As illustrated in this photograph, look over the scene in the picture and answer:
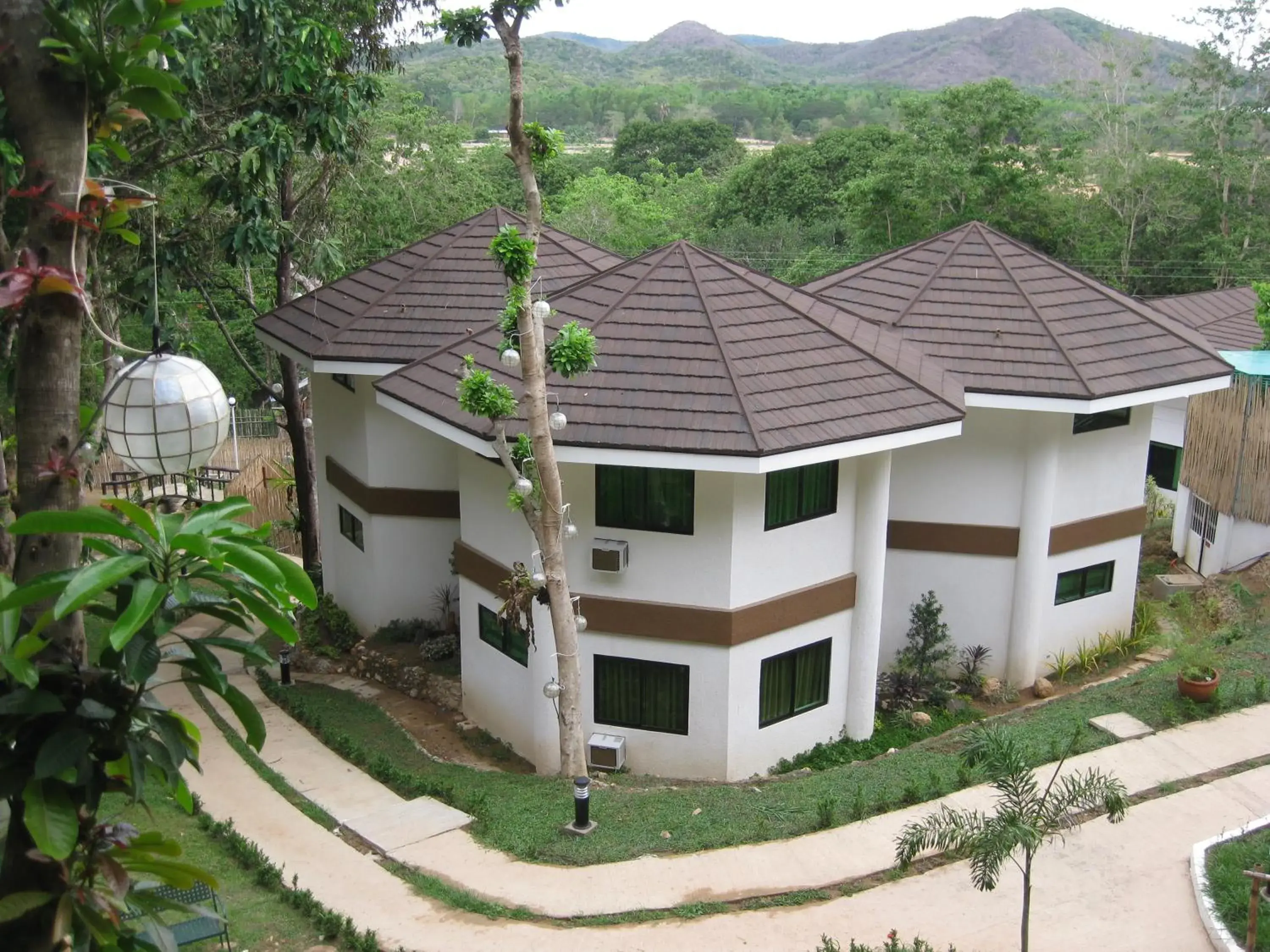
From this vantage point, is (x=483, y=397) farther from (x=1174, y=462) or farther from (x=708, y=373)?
(x=1174, y=462)

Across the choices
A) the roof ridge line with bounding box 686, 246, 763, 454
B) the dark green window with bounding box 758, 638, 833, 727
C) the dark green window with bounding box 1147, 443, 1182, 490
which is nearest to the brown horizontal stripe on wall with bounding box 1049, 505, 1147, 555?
the dark green window with bounding box 758, 638, 833, 727

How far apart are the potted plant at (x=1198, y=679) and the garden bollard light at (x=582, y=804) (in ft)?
24.0

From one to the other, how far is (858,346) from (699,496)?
10.5 ft

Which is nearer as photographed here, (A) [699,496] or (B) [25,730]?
(B) [25,730]

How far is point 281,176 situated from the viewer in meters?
18.8

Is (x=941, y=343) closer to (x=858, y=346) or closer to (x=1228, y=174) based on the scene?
(x=858, y=346)

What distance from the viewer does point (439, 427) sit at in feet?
43.3

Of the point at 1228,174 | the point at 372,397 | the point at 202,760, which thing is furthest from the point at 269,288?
the point at 1228,174

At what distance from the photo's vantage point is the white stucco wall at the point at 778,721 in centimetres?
1307

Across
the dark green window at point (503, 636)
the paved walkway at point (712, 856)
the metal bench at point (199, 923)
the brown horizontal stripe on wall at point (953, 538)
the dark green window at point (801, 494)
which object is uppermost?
the dark green window at point (801, 494)

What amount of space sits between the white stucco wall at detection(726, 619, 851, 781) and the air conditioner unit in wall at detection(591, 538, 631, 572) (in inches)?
62.1

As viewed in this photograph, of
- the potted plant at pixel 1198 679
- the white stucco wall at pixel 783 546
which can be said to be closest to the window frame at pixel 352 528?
the white stucco wall at pixel 783 546

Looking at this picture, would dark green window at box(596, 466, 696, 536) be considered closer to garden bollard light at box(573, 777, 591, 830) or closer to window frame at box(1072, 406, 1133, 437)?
garden bollard light at box(573, 777, 591, 830)

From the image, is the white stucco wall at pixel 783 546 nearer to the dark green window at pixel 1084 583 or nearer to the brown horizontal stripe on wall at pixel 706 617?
the brown horizontal stripe on wall at pixel 706 617
